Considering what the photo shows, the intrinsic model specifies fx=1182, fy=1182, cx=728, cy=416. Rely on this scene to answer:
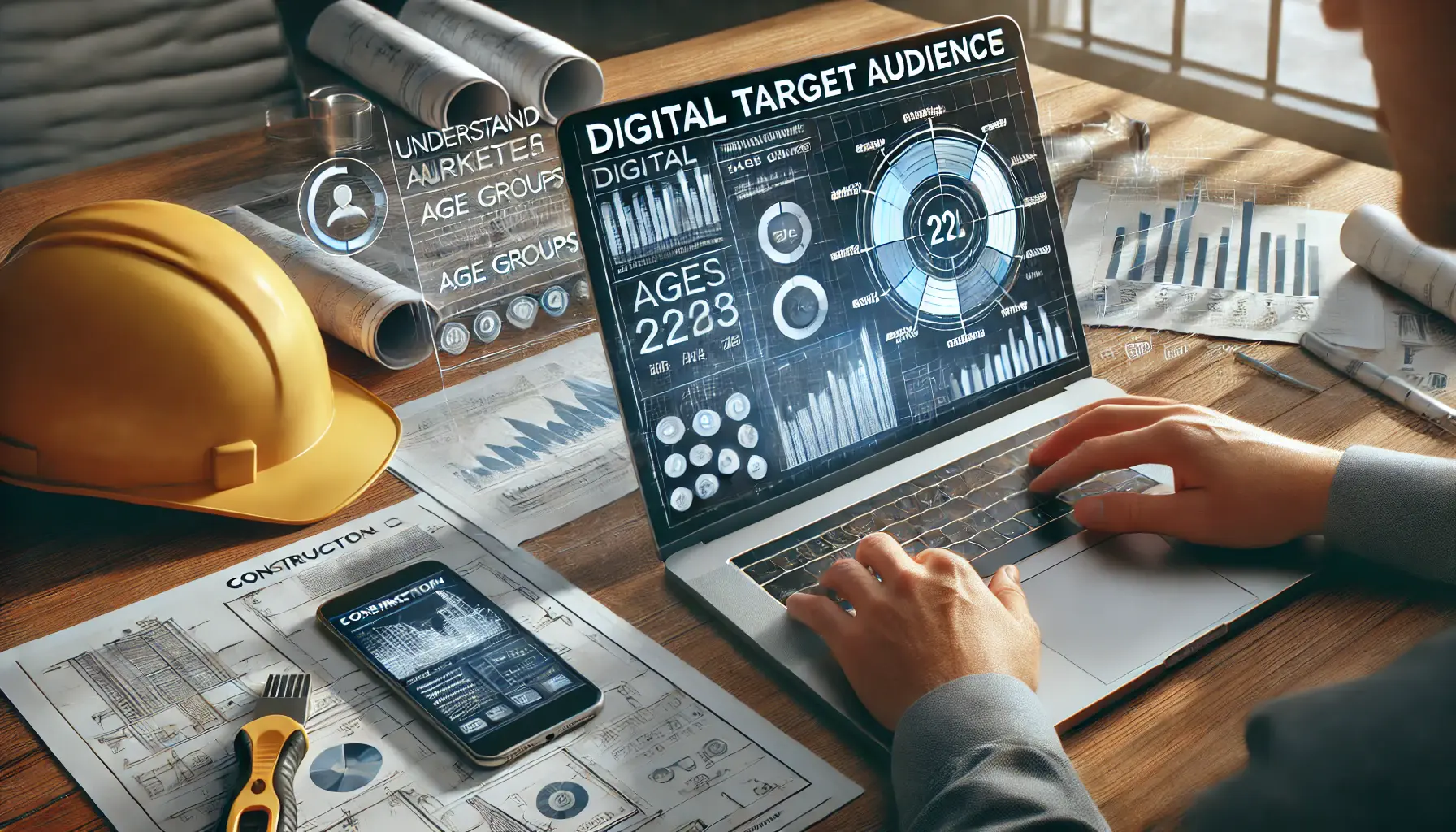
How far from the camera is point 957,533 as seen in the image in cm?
89

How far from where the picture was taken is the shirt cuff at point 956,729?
2.16 feet

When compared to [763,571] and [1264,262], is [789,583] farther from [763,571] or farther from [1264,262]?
[1264,262]

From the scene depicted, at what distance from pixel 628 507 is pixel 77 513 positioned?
454 mm

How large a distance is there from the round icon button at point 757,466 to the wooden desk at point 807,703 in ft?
0.32

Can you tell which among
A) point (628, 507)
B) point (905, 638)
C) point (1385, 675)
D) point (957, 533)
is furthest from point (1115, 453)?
point (1385, 675)

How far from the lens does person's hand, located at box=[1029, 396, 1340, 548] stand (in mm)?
860

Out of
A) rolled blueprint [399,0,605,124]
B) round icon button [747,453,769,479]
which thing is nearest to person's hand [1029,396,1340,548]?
→ round icon button [747,453,769,479]

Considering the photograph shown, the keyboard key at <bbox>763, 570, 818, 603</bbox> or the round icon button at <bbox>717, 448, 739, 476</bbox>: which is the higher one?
the round icon button at <bbox>717, 448, 739, 476</bbox>

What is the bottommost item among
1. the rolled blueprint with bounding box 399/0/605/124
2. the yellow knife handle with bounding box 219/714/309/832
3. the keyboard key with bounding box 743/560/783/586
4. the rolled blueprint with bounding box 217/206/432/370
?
the keyboard key with bounding box 743/560/783/586

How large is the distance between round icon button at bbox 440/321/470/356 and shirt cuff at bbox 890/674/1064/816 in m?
0.63

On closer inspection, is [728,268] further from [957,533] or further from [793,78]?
[957,533]

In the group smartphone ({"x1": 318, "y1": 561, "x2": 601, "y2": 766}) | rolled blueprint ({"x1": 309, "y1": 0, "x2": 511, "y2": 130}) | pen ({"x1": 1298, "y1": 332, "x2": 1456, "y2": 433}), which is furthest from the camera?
rolled blueprint ({"x1": 309, "y1": 0, "x2": 511, "y2": 130})

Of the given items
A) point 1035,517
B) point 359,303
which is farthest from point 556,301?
point 1035,517

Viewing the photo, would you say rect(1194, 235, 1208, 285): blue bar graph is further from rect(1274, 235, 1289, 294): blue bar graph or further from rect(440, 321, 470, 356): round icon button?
rect(440, 321, 470, 356): round icon button
